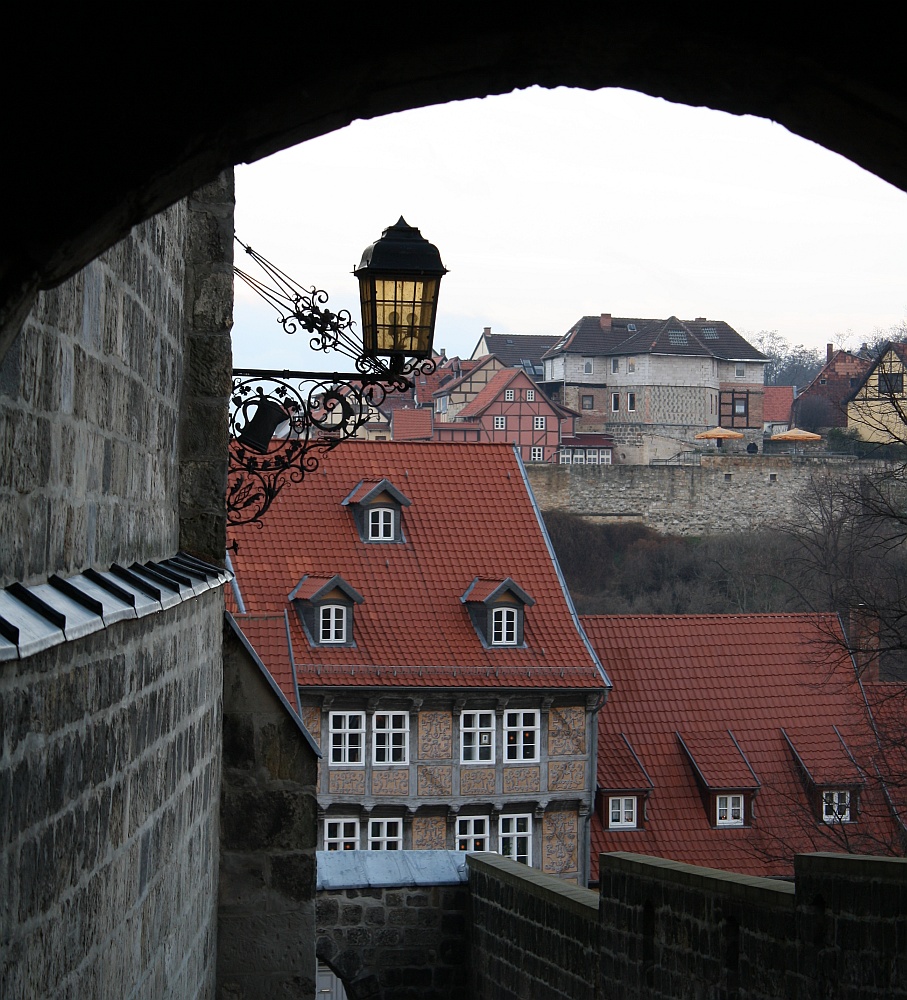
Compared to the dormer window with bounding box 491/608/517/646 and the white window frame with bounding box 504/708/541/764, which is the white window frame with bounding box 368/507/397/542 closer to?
the dormer window with bounding box 491/608/517/646

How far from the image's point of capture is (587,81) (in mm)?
2002

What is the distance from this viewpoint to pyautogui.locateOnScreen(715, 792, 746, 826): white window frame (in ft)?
74.0

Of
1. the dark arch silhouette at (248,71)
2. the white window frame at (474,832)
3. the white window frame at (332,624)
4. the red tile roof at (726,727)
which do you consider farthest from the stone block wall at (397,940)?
the white window frame at (474,832)

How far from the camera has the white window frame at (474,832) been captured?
70.9 feet

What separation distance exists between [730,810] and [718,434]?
56.6m

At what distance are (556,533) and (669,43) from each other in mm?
59861

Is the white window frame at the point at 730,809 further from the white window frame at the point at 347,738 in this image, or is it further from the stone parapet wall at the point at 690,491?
the stone parapet wall at the point at 690,491

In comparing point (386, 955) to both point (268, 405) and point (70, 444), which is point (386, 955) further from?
point (70, 444)

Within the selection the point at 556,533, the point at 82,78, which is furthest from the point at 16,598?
the point at 556,533

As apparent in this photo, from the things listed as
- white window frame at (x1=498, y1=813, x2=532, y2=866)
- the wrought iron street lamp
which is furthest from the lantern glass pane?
white window frame at (x1=498, y1=813, x2=532, y2=866)

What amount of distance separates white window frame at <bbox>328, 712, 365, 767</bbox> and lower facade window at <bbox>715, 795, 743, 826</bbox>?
5771 mm

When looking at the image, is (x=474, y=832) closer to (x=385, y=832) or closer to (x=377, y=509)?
(x=385, y=832)

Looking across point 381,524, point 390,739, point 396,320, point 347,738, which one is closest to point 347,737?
point 347,738

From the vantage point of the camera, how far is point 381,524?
22828 millimetres
